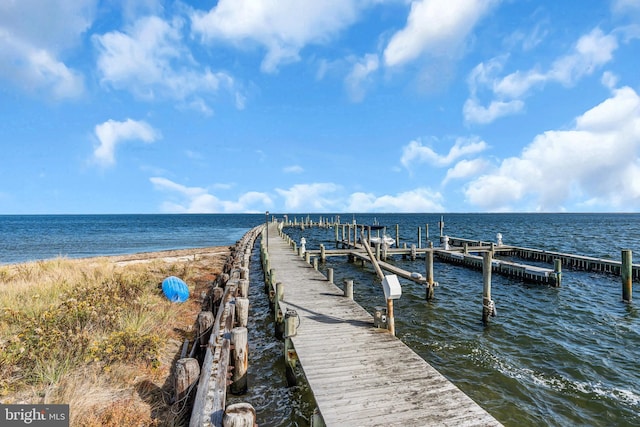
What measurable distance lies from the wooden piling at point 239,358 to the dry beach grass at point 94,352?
1.24m

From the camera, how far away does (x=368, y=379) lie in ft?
18.2

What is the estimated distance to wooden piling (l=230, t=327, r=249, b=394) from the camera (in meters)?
5.98

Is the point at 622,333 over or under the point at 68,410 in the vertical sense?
under

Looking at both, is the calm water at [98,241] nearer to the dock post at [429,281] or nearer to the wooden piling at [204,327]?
the wooden piling at [204,327]

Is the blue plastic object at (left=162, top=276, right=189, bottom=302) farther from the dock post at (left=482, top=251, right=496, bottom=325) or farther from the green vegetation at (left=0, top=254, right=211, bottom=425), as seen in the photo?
the dock post at (left=482, top=251, right=496, bottom=325)

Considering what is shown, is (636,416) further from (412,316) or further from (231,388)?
(231,388)

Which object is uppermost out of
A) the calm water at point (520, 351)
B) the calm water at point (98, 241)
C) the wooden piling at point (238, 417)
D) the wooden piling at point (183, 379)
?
the wooden piling at point (238, 417)

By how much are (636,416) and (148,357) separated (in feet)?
31.8

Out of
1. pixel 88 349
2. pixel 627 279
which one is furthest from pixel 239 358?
pixel 627 279

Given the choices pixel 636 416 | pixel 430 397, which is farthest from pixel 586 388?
pixel 430 397

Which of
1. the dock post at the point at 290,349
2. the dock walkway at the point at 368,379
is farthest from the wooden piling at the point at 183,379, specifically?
the dock post at the point at 290,349

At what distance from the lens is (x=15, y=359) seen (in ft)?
16.8

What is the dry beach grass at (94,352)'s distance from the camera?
462 centimetres

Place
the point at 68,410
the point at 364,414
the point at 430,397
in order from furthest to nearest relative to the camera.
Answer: the point at 430,397 → the point at 364,414 → the point at 68,410
